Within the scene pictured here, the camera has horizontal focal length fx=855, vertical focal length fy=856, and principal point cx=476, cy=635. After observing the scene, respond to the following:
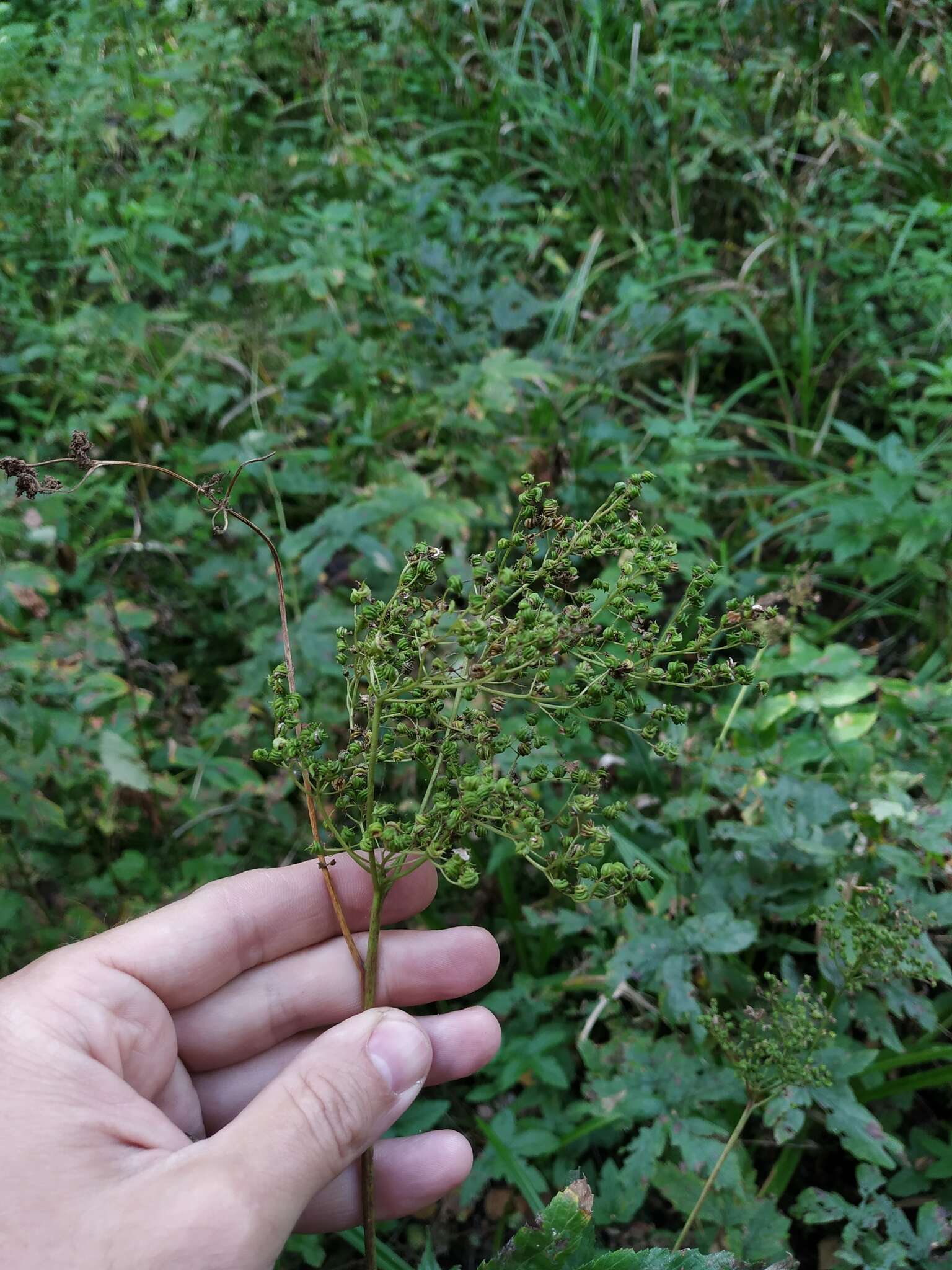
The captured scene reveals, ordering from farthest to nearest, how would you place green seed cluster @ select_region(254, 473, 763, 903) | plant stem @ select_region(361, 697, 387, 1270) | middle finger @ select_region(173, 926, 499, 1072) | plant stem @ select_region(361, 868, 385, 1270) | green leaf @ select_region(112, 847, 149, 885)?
green leaf @ select_region(112, 847, 149, 885)
middle finger @ select_region(173, 926, 499, 1072)
plant stem @ select_region(361, 868, 385, 1270)
plant stem @ select_region(361, 697, 387, 1270)
green seed cluster @ select_region(254, 473, 763, 903)

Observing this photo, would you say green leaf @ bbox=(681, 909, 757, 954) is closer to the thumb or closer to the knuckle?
the thumb

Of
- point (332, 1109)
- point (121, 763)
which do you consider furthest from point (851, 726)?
point (121, 763)

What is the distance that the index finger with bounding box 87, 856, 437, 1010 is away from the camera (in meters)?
1.61

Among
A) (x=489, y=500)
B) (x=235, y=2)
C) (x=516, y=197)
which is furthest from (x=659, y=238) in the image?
(x=235, y=2)

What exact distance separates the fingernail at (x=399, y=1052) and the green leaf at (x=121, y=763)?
1.10 metres

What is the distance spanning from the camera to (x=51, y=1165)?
1.21 meters

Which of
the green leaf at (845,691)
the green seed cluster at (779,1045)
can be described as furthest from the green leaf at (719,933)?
the green leaf at (845,691)

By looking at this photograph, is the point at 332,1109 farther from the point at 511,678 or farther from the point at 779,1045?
the point at 779,1045

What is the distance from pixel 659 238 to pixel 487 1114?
13.5ft

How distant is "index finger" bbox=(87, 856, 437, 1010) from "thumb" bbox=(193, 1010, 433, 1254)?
354 mm

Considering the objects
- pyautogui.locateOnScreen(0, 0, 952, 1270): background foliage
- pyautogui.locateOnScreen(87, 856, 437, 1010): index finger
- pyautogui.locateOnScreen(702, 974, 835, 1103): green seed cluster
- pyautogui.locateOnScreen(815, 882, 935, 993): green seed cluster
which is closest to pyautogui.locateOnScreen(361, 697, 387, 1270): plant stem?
pyautogui.locateOnScreen(87, 856, 437, 1010): index finger

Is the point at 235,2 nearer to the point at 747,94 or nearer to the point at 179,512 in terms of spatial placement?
the point at 747,94

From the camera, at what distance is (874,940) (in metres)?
1.66

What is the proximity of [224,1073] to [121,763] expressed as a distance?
32.9 inches
